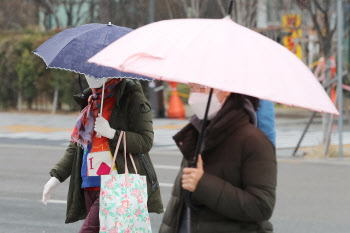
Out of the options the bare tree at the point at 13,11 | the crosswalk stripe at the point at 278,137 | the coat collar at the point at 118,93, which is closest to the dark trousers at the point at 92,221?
the coat collar at the point at 118,93

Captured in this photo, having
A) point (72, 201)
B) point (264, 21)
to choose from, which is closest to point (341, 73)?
point (72, 201)

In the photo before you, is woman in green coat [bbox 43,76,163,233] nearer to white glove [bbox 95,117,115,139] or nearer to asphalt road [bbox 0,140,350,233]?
white glove [bbox 95,117,115,139]

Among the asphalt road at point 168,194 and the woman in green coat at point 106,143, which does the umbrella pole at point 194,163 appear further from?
the asphalt road at point 168,194

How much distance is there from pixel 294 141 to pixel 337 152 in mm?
2608

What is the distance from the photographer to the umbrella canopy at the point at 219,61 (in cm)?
307

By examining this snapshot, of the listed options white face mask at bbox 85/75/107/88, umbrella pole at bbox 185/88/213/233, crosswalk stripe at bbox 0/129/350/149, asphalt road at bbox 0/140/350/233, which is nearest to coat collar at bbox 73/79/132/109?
white face mask at bbox 85/75/107/88

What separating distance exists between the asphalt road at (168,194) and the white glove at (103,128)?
3321mm

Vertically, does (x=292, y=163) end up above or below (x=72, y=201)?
below

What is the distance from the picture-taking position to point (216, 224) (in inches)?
131

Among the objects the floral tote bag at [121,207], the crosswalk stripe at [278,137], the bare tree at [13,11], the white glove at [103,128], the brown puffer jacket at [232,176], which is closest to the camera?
the brown puffer jacket at [232,176]

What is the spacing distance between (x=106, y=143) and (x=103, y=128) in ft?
0.62

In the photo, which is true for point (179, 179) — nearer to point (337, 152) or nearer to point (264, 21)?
point (337, 152)

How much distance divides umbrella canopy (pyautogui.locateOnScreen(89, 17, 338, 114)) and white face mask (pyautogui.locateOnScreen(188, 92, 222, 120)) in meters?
0.22

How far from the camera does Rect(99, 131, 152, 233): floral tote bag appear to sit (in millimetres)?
4426
